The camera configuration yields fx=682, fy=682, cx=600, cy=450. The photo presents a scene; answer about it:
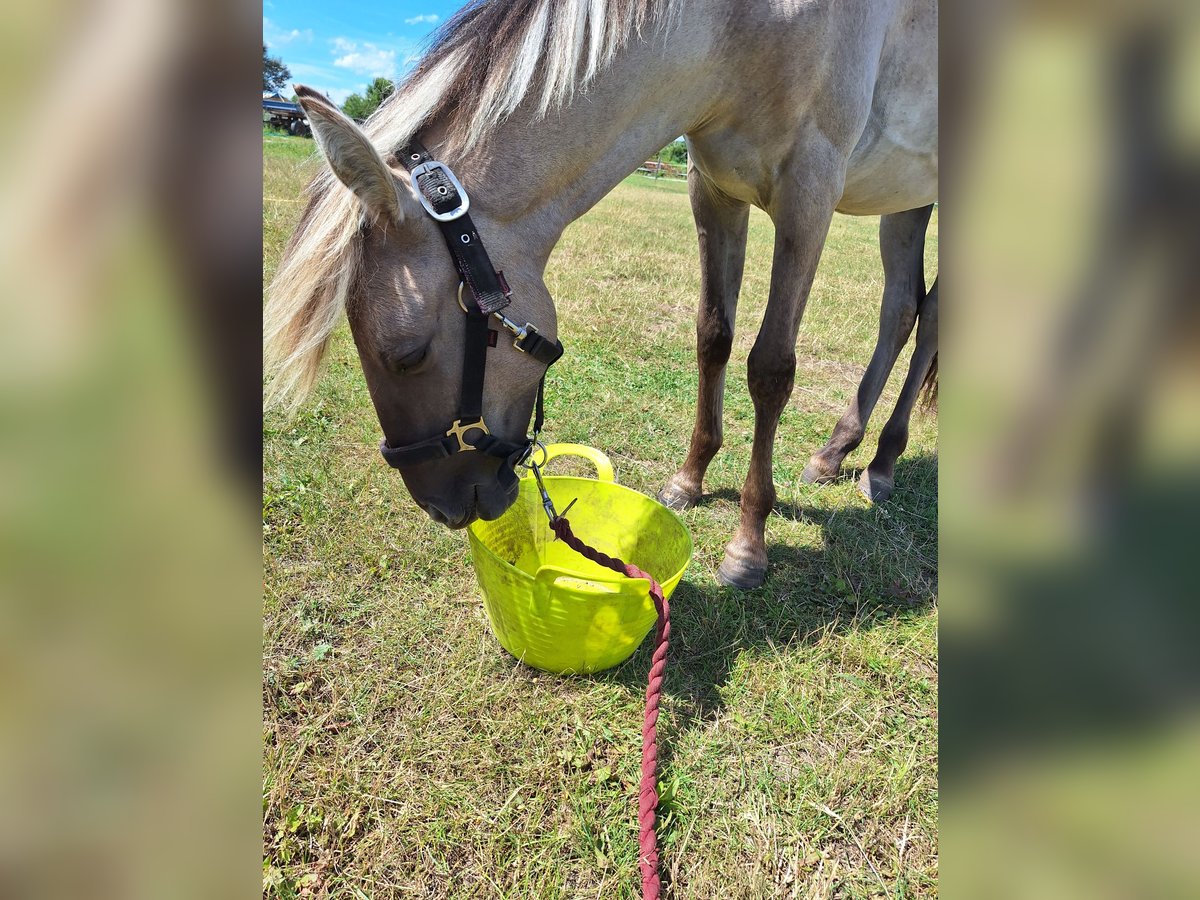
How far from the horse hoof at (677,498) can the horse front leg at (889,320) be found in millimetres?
784

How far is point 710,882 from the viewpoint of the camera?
5.19ft

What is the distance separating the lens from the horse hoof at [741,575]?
2613mm

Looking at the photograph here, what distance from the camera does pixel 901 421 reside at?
11.5ft

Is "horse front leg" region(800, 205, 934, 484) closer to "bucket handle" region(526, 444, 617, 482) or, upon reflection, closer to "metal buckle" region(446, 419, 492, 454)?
"bucket handle" region(526, 444, 617, 482)

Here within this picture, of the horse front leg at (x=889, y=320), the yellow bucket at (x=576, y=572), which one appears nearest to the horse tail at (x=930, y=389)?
the horse front leg at (x=889, y=320)

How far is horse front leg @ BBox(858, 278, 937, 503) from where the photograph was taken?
3.47m

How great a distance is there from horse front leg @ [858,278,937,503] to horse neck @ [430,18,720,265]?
2098 mm
